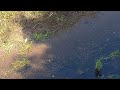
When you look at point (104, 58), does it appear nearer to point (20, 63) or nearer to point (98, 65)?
point (98, 65)

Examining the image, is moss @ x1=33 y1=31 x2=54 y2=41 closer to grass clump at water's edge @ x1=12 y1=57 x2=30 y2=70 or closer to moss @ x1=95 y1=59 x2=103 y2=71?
grass clump at water's edge @ x1=12 y1=57 x2=30 y2=70

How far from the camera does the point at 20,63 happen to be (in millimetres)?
5441

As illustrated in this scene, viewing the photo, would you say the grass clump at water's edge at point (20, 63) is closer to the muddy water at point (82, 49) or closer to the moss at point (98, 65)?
the muddy water at point (82, 49)

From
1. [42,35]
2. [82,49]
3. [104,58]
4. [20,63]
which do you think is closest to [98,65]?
[104,58]

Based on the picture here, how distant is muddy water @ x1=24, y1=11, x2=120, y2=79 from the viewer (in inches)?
200

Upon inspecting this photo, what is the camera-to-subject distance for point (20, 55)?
5730 millimetres

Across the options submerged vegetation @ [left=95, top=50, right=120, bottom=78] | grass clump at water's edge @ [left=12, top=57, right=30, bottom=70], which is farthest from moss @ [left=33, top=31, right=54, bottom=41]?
submerged vegetation @ [left=95, top=50, right=120, bottom=78]

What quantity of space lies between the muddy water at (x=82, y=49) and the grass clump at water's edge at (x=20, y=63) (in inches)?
12.0

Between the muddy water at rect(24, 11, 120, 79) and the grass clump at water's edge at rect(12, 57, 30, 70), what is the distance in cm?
31

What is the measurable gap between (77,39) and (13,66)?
1.68 m

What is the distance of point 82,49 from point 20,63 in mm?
1435
